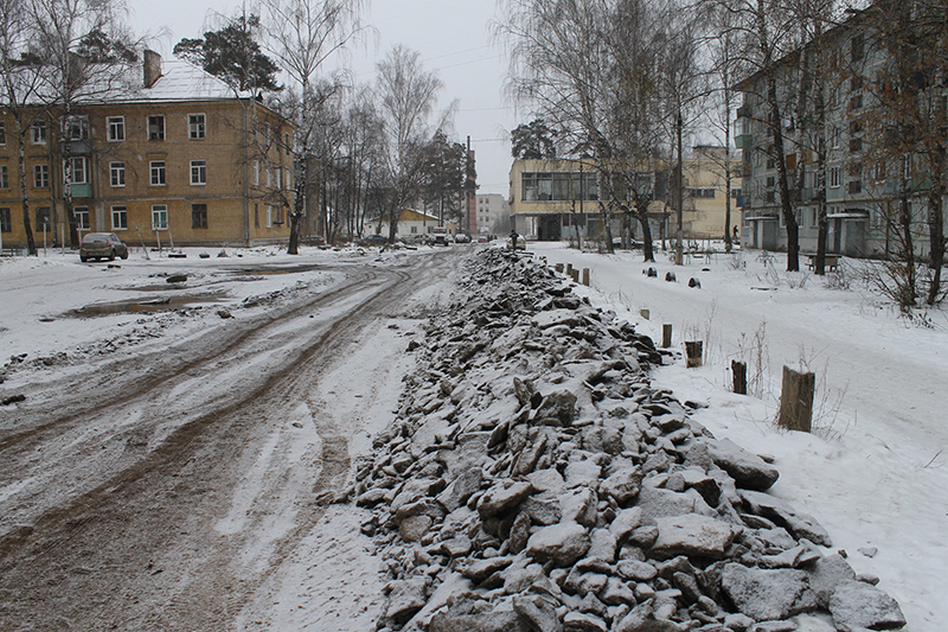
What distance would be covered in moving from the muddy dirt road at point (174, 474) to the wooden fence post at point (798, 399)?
3434 mm

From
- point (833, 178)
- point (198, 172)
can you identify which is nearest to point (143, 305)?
point (198, 172)

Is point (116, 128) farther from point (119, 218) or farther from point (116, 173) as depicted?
point (119, 218)

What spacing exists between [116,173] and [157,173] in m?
2.99

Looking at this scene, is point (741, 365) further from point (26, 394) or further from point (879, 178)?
point (879, 178)

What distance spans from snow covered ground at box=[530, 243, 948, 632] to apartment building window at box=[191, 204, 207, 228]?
3870cm

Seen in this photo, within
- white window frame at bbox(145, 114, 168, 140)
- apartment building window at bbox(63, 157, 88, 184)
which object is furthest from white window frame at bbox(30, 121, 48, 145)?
white window frame at bbox(145, 114, 168, 140)

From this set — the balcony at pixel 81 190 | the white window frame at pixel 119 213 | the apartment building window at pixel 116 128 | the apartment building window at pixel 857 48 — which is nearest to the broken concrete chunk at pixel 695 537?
the apartment building window at pixel 857 48

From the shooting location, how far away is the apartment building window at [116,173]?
46219 millimetres

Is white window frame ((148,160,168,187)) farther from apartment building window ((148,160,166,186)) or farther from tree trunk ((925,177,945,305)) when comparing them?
tree trunk ((925,177,945,305))

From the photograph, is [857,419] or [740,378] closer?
[857,419]

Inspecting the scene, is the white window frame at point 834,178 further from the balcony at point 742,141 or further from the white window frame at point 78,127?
the white window frame at point 78,127

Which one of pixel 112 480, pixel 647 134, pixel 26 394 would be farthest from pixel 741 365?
pixel 647 134

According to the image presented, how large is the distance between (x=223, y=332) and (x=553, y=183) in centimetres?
6421

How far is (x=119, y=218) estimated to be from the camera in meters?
46.4
